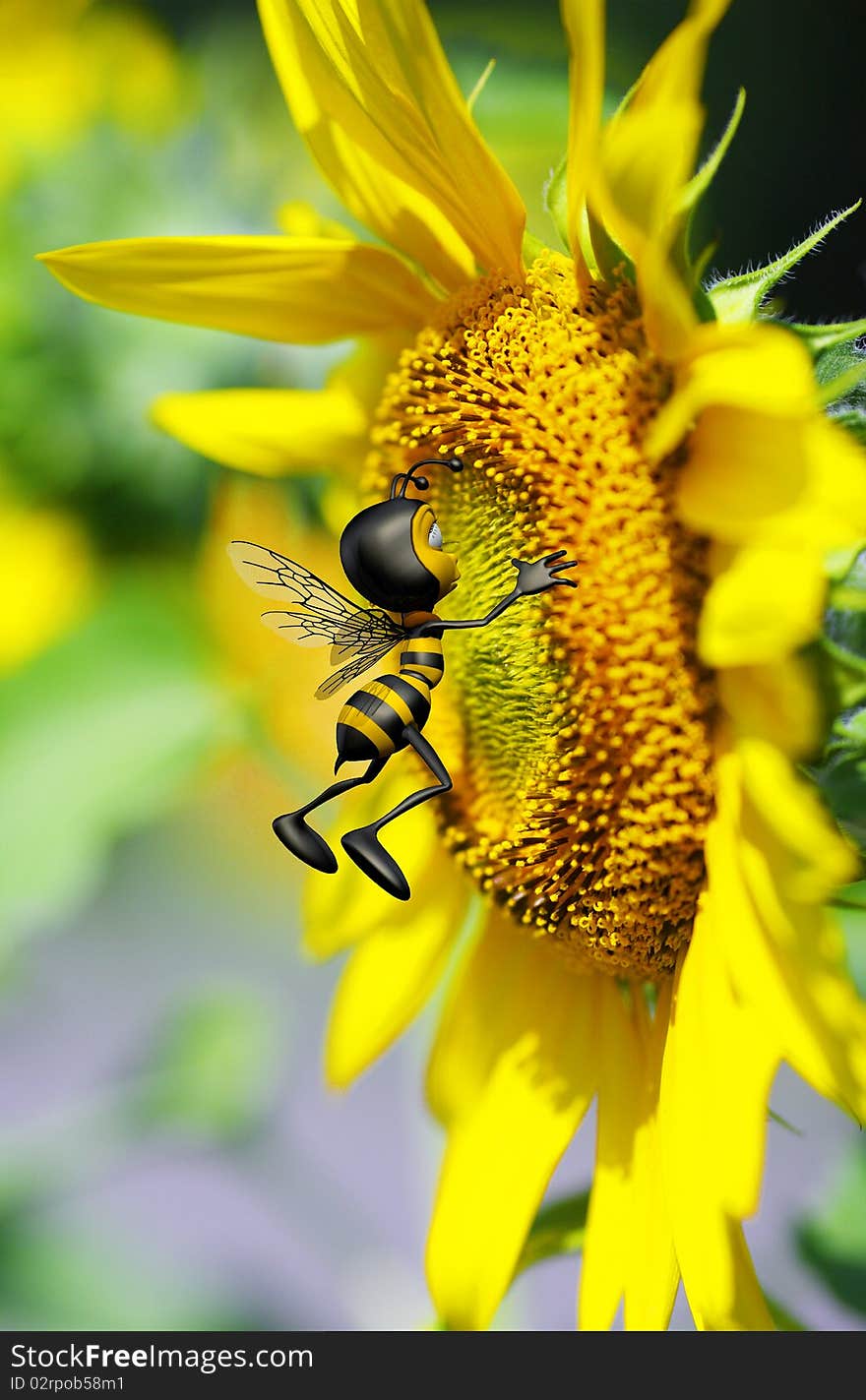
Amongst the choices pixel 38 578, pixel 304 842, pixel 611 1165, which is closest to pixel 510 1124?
pixel 611 1165

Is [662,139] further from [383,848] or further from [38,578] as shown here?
[38,578]

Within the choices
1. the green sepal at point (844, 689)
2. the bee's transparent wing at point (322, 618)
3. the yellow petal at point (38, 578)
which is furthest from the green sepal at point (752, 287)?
the yellow petal at point (38, 578)

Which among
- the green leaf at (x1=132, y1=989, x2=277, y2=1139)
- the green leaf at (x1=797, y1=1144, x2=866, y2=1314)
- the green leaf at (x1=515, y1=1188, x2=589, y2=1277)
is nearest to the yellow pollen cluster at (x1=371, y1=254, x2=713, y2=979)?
the green leaf at (x1=515, y1=1188, x2=589, y2=1277)

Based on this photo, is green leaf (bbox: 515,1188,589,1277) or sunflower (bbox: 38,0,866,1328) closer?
sunflower (bbox: 38,0,866,1328)

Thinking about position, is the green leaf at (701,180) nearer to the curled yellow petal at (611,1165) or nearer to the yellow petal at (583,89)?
the yellow petal at (583,89)

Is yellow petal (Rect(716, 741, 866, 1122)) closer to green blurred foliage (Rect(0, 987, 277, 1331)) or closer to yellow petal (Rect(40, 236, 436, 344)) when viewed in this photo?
yellow petal (Rect(40, 236, 436, 344))

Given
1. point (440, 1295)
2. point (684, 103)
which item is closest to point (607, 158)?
point (684, 103)
